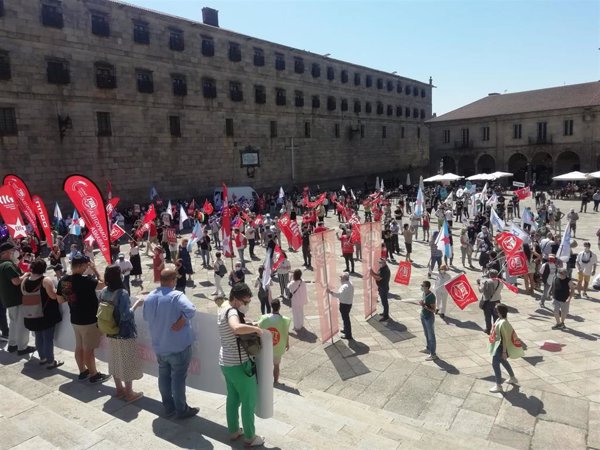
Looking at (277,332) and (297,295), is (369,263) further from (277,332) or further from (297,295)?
Answer: (277,332)

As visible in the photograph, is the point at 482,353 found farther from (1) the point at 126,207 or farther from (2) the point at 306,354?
(1) the point at 126,207

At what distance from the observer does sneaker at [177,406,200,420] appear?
4.58m

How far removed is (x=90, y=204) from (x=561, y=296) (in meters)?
9.25

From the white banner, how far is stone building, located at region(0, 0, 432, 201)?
20.8m

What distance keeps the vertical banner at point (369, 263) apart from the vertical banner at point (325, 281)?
147cm

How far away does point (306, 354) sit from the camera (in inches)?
332

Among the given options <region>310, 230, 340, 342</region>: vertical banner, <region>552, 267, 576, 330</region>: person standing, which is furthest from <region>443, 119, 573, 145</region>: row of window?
<region>310, 230, 340, 342</region>: vertical banner

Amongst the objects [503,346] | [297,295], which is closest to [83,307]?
[297,295]

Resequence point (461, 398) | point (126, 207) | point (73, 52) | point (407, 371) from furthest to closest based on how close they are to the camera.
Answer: point (126, 207), point (73, 52), point (407, 371), point (461, 398)

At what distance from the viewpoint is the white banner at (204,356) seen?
4309 millimetres

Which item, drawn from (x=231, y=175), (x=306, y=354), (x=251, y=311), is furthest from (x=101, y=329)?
(x=231, y=175)

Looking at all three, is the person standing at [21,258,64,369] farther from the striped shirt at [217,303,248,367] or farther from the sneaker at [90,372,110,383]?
the striped shirt at [217,303,248,367]

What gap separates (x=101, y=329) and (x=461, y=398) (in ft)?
16.7

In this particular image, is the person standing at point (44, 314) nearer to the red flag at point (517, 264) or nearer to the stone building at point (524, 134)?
the red flag at point (517, 264)
